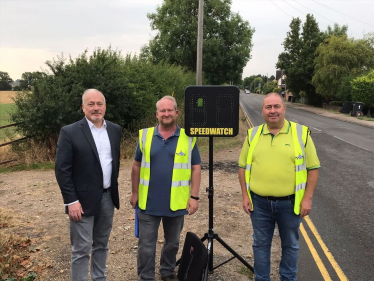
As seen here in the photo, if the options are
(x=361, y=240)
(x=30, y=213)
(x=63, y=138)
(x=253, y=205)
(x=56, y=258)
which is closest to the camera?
(x=63, y=138)

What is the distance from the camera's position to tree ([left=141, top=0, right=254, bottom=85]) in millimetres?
26344

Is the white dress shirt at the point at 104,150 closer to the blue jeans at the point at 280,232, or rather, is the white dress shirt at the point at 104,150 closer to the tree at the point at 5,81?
the blue jeans at the point at 280,232

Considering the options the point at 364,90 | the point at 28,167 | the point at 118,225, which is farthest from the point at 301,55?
the point at 118,225

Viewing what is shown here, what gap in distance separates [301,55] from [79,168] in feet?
143

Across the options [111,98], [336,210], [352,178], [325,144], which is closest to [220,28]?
[325,144]

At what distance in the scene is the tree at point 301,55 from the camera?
41344 mm

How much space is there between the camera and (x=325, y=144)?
12922 mm

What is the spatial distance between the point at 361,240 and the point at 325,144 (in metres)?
8.89

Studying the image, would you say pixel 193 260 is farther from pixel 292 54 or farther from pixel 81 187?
pixel 292 54

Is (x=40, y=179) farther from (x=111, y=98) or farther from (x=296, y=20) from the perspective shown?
(x=296, y=20)

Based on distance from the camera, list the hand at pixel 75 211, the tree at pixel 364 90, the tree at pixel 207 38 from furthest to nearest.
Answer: the tree at pixel 364 90 < the tree at pixel 207 38 < the hand at pixel 75 211

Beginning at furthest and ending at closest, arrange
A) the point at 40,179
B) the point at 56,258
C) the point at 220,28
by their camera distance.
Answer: the point at 220,28 → the point at 40,179 → the point at 56,258

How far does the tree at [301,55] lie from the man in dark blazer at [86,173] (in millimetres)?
41663

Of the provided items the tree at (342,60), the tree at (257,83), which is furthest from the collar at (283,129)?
the tree at (257,83)
